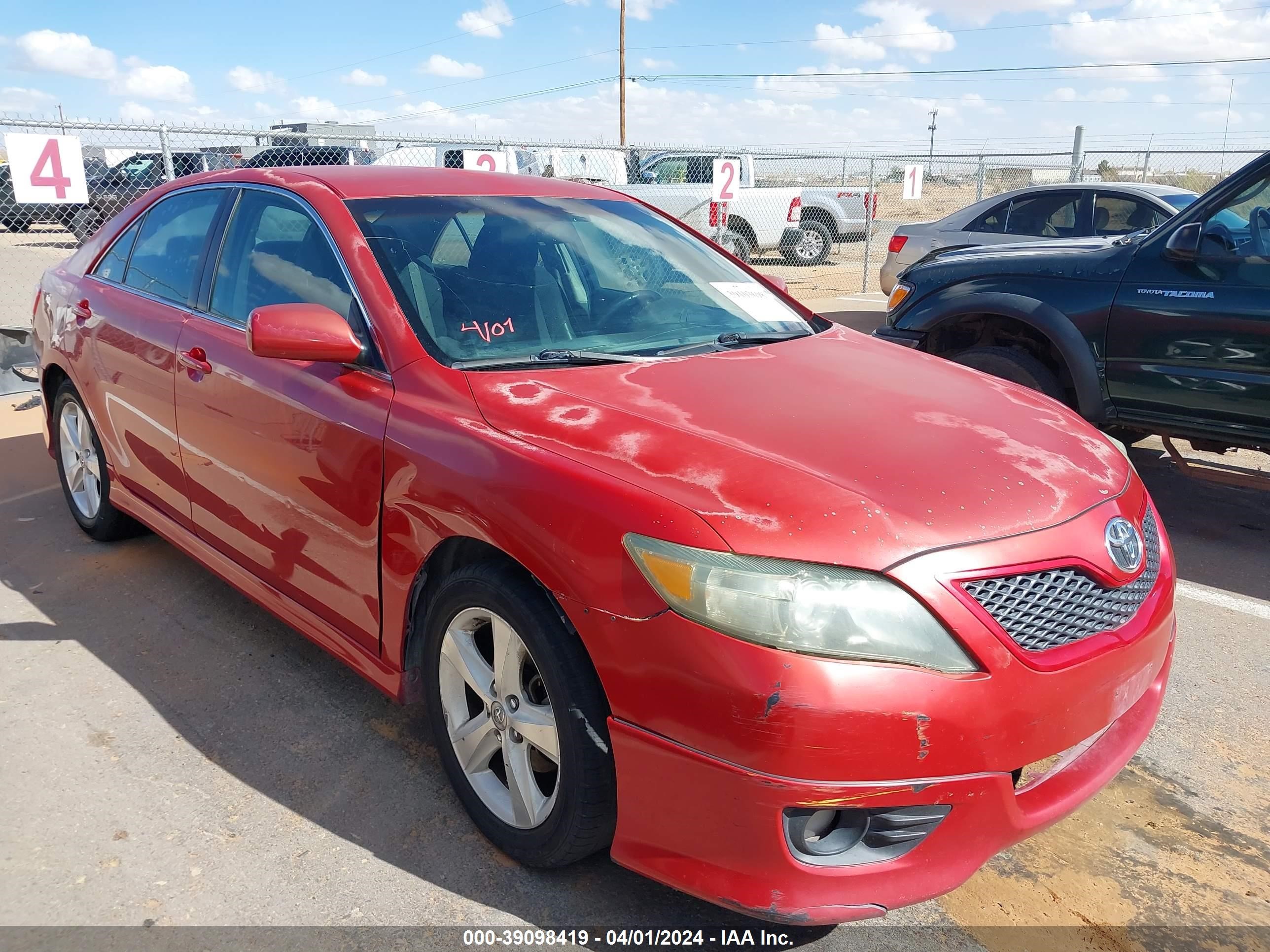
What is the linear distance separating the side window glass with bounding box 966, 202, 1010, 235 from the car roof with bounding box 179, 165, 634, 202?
6998 mm

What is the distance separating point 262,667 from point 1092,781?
265 centimetres

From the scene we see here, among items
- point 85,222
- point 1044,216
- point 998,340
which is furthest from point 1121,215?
point 85,222

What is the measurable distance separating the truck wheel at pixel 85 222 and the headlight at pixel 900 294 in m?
12.9

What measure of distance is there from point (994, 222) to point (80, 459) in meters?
8.34

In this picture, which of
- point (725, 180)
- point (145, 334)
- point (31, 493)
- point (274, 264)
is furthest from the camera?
point (725, 180)

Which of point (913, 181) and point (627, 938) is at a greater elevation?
point (913, 181)

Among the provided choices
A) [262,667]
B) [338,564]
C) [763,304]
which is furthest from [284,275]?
[763,304]

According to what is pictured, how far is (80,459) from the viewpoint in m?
4.53

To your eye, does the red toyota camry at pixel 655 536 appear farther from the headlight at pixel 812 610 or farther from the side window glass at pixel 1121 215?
the side window glass at pixel 1121 215

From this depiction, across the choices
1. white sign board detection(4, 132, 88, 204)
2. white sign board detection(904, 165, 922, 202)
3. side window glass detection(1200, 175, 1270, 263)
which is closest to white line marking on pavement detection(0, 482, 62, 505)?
white sign board detection(4, 132, 88, 204)

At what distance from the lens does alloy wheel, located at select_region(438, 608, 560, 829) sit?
7.49ft

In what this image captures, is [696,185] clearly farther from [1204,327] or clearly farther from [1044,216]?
[1204,327]

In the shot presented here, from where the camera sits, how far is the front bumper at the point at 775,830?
1.87 m

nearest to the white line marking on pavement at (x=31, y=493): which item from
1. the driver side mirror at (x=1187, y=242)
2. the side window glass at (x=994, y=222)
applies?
the driver side mirror at (x=1187, y=242)
